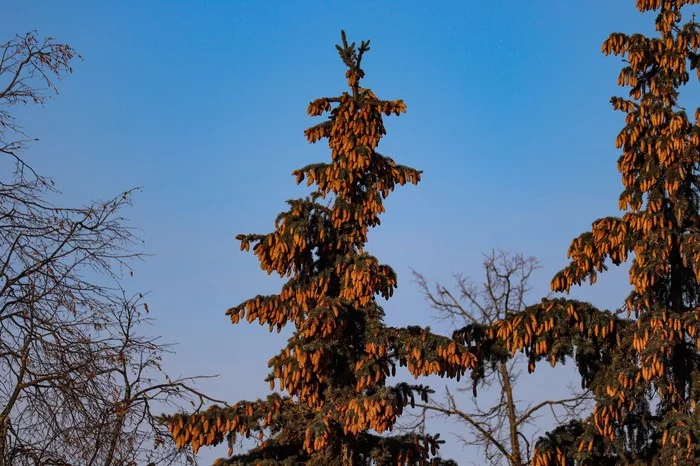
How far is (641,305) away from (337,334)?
Answer: 5.06 metres

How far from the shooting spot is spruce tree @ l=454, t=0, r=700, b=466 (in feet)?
49.2

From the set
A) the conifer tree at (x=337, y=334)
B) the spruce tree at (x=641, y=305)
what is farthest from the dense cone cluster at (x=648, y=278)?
the conifer tree at (x=337, y=334)

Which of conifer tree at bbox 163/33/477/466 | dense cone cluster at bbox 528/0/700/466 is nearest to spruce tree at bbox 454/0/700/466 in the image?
dense cone cluster at bbox 528/0/700/466

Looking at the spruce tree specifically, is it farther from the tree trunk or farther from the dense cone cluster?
the tree trunk

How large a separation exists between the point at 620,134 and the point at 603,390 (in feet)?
14.7

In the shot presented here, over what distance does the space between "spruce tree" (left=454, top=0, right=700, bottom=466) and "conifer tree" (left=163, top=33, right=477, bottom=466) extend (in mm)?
2272

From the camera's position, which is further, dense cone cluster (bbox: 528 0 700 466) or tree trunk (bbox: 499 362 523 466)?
tree trunk (bbox: 499 362 523 466)

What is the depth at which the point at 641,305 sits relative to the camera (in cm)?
1569

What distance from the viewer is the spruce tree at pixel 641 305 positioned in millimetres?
15000

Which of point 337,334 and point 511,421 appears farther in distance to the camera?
point 511,421

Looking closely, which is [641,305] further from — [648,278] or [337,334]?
[337,334]

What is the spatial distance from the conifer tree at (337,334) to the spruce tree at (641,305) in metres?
2.27

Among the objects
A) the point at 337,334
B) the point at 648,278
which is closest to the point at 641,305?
the point at 648,278

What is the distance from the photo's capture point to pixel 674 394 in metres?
15.6
